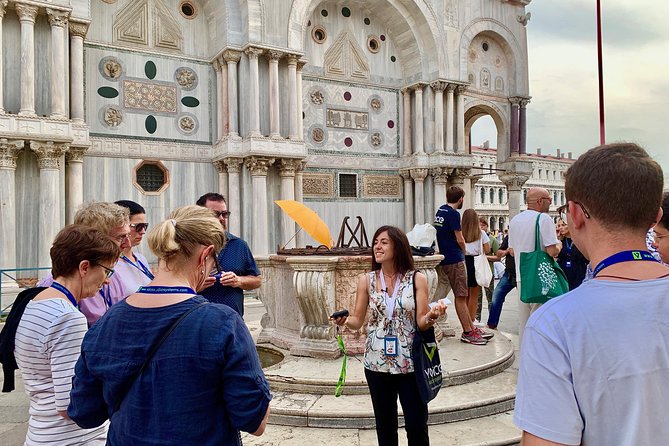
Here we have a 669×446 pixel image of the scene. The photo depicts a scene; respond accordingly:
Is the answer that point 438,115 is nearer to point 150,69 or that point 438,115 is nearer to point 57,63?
point 150,69

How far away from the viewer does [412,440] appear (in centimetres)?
315

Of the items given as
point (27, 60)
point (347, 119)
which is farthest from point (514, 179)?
point (27, 60)

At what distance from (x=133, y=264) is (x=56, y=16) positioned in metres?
11.2

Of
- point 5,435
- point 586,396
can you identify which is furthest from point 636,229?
point 5,435

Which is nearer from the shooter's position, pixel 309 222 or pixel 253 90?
pixel 309 222

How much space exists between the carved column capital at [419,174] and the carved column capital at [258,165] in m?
6.65

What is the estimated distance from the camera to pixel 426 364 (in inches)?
124

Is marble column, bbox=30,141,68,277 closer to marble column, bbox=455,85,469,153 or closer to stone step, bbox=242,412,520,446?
stone step, bbox=242,412,520,446

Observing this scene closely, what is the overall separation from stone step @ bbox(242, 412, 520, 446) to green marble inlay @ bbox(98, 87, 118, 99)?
41.0ft

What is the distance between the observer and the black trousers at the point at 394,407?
123 inches

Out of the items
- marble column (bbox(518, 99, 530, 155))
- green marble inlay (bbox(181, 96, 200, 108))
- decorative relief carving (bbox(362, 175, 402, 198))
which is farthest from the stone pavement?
marble column (bbox(518, 99, 530, 155))

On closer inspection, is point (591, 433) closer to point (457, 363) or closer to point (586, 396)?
point (586, 396)

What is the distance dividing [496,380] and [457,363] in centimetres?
44

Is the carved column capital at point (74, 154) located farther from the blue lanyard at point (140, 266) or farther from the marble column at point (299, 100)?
the blue lanyard at point (140, 266)
